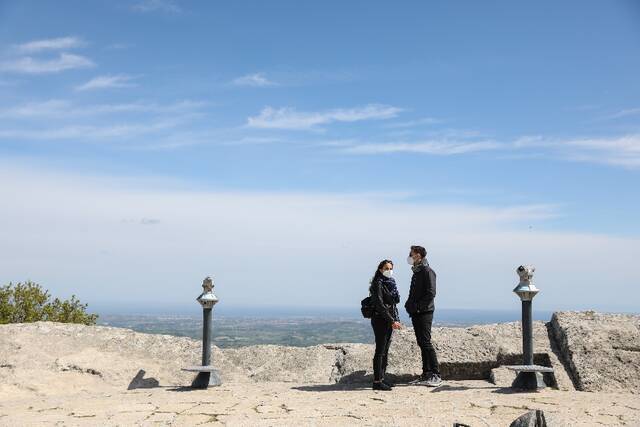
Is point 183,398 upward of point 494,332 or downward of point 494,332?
downward

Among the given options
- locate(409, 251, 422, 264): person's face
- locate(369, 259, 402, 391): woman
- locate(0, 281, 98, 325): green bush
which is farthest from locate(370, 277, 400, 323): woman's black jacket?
locate(0, 281, 98, 325): green bush

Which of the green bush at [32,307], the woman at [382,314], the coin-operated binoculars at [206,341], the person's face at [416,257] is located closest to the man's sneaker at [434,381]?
A: the woman at [382,314]

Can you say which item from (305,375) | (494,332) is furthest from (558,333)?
(305,375)

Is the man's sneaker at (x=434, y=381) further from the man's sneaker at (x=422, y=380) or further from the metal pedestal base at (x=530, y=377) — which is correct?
the metal pedestal base at (x=530, y=377)

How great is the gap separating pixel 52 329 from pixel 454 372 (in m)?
7.65

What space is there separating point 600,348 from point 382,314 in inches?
144

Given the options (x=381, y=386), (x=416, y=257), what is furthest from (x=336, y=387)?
(x=416, y=257)

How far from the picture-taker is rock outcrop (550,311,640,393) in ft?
28.5

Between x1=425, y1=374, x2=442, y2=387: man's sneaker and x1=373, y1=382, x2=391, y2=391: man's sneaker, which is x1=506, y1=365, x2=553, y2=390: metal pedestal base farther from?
x1=373, y1=382, x2=391, y2=391: man's sneaker

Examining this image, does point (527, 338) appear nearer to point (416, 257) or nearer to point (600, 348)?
point (600, 348)

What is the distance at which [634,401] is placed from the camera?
25.0 feet

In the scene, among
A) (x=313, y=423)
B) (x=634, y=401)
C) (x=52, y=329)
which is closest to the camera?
(x=313, y=423)

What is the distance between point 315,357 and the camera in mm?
11266

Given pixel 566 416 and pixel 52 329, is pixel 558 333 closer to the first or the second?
pixel 566 416
